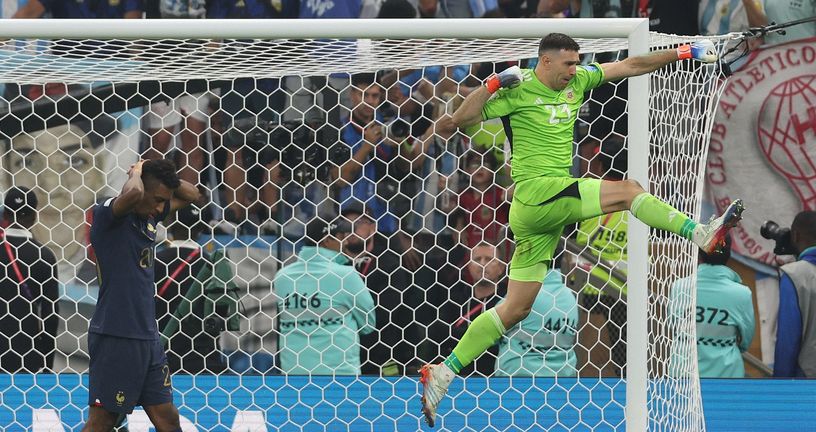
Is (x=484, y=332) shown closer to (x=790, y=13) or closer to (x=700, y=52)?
(x=700, y=52)

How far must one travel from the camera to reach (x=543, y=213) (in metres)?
5.43

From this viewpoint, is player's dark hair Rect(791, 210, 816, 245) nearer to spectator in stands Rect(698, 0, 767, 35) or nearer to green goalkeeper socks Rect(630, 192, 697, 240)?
spectator in stands Rect(698, 0, 767, 35)

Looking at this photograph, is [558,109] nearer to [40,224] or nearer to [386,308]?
[386,308]

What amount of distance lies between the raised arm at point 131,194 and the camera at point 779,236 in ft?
11.9

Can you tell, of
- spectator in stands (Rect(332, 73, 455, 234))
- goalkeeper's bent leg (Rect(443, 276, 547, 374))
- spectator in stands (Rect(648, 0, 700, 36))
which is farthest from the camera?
spectator in stands (Rect(648, 0, 700, 36))

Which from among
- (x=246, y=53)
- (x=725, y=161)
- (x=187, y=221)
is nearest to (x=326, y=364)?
(x=187, y=221)

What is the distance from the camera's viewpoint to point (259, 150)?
696 cm

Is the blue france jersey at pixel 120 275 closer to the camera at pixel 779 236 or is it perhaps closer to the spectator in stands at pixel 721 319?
the spectator in stands at pixel 721 319

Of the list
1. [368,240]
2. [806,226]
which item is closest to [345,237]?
[368,240]

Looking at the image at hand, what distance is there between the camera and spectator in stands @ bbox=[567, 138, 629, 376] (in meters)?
6.81

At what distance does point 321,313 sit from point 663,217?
7.12ft

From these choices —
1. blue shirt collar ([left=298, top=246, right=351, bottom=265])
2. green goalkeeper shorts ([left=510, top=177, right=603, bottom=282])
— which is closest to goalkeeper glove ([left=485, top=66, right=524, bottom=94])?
green goalkeeper shorts ([left=510, top=177, right=603, bottom=282])

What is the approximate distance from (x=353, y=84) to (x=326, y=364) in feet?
5.50

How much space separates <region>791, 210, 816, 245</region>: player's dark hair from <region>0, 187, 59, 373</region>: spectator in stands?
401cm
